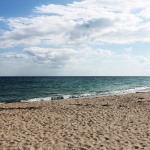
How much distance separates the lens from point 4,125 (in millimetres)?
14219

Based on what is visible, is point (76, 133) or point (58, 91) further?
point (58, 91)

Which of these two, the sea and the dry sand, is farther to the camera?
the sea

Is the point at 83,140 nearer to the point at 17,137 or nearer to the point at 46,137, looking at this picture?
the point at 46,137

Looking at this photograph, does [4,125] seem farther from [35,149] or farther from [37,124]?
[35,149]

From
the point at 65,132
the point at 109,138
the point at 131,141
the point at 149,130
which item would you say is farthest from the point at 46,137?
the point at 149,130

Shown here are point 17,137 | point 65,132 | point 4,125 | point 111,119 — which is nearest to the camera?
point 17,137

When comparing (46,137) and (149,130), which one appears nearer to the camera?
(46,137)

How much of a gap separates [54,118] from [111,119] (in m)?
3.20

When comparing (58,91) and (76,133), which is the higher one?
(76,133)

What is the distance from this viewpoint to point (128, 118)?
16.0 meters

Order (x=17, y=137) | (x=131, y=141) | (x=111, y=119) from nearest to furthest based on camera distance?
(x=131, y=141) < (x=17, y=137) < (x=111, y=119)

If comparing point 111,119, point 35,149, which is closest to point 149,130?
point 111,119

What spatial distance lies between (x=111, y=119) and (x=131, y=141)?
484cm

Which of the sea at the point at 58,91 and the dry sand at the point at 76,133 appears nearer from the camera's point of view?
the dry sand at the point at 76,133
